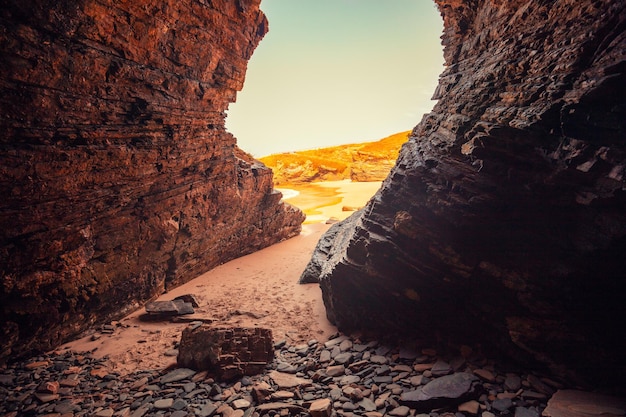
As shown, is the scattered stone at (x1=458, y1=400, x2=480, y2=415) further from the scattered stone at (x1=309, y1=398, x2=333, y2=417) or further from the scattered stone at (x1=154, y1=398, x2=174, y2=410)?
the scattered stone at (x1=154, y1=398, x2=174, y2=410)

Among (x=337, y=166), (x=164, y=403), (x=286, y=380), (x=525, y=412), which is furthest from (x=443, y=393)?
(x=337, y=166)

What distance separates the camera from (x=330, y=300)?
8.04m

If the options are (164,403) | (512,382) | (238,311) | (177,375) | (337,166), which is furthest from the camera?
(337,166)

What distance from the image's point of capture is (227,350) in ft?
19.6

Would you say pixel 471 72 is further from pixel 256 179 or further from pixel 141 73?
pixel 256 179

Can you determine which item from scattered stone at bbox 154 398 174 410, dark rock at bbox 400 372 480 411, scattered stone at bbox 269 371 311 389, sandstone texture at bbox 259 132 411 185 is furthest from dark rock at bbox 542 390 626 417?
sandstone texture at bbox 259 132 411 185

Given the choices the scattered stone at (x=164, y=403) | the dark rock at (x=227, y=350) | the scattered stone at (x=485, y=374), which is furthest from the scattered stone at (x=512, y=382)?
the scattered stone at (x=164, y=403)

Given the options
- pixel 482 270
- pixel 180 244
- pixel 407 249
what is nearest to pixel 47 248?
pixel 180 244

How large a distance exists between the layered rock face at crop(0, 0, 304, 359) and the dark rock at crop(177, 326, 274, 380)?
3799mm

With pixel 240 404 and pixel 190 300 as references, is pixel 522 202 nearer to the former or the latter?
pixel 240 404

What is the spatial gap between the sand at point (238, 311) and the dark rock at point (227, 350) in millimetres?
686

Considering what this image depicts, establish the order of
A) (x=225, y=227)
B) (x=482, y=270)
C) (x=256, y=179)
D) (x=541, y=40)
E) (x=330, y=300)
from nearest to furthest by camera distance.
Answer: (x=541, y=40) < (x=482, y=270) < (x=330, y=300) < (x=225, y=227) < (x=256, y=179)

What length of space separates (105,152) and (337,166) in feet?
152

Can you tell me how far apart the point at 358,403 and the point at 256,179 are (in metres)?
12.6
